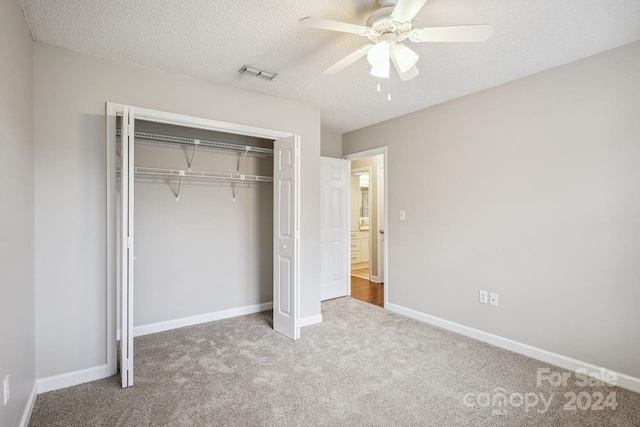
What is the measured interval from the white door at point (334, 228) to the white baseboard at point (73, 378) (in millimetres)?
2781

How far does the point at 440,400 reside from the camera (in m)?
2.20

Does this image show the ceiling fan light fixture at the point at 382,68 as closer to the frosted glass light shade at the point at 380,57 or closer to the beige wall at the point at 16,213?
the frosted glass light shade at the point at 380,57

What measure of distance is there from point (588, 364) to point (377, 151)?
3.14m

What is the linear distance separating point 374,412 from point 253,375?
3.24 feet

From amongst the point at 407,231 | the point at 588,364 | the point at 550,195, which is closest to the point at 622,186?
the point at 550,195

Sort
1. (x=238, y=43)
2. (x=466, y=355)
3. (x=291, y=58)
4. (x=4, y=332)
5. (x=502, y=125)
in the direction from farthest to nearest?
1. (x=502, y=125)
2. (x=466, y=355)
3. (x=291, y=58)
4. (x=238, y=43)
5. (x=4, y=332)

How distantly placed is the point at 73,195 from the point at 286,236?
1827mm

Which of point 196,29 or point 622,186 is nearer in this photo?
point 196,29

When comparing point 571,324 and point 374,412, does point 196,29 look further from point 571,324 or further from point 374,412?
point 571,324

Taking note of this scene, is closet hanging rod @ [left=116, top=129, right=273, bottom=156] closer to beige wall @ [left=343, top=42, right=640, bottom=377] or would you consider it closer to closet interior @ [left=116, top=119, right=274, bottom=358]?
closet interior @ [left=116, top=119, right=274, bottom=358]

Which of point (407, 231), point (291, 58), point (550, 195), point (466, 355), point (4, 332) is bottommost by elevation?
Result: point (466, 355)

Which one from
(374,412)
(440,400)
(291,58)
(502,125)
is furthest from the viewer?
(502,125)

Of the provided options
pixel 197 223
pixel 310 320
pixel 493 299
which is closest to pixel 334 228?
pixel 310 320

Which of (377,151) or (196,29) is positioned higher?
(196,29)
